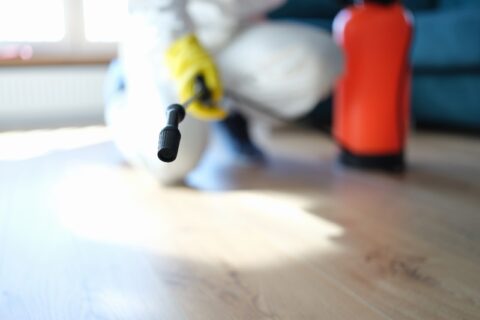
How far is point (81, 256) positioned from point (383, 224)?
0.47 metres

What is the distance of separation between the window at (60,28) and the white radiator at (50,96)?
109mm

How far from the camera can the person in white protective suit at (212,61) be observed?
1126 mm

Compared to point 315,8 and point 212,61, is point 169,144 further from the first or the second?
point 315,8

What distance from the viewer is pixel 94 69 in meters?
2.51

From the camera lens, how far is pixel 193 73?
952 mm

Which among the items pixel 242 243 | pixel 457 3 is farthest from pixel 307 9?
pixel 242 243

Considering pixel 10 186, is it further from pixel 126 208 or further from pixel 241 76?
pixel 241 76

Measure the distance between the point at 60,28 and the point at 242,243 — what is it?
2207 millimetres

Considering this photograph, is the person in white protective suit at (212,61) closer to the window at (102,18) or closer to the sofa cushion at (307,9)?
the sofa cushion at (307,9)

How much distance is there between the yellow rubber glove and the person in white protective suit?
5 centimetres

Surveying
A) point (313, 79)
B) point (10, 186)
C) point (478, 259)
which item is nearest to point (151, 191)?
point (10, 186)

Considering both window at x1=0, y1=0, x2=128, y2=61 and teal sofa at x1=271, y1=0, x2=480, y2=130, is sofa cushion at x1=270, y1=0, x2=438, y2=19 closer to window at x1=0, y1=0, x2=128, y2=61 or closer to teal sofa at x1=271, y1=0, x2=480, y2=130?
teal sofa at x1=271, y1=0, x2=480, y2=130

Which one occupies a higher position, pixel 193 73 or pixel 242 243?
pixel 193 73

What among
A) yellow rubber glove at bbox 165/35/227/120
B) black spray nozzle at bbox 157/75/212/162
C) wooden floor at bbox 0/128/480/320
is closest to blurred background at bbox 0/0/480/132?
wooden floor at bbox 0/128/480/320
